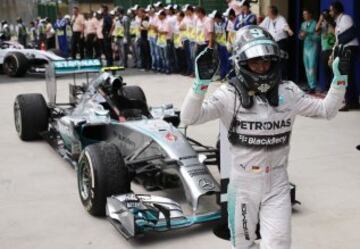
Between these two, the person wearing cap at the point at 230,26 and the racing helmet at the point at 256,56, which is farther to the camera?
the person wearing cap at the point at 230,26

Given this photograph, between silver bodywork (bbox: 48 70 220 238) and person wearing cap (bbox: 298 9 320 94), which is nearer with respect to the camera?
silver bodywork (bbox: 48 70 220 238)

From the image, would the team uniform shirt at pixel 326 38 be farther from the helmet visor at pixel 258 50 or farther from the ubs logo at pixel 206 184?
the helmet visor at pixel 258 50

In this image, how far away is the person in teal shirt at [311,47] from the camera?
1169 cm

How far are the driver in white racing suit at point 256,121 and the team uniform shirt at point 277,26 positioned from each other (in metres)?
8.57

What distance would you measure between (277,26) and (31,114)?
589 centimetres

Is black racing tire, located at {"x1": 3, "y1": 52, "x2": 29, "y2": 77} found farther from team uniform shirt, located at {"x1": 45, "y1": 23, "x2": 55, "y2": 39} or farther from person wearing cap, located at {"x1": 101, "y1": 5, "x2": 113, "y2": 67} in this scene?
team uniform shirt, located at {"x1": 45, "y1": 23, "x2": 55, "y2": 39}

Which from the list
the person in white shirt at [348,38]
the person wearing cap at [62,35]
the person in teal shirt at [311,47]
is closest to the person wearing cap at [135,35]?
the person wearing cap at [62,35]

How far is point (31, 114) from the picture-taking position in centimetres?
813

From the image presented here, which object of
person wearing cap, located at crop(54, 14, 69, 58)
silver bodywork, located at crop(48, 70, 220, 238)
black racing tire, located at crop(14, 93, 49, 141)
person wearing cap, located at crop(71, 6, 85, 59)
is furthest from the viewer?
person wearing cap, located at crop(54, 14, 69, 58)

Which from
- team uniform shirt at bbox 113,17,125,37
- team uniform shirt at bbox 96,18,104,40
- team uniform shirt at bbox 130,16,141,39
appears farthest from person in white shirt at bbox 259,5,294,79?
team uniform shirt at bbox 96,18,104,40

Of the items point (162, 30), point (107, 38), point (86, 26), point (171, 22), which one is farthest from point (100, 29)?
point (171, 22)

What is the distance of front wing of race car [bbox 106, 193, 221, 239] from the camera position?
463 cm

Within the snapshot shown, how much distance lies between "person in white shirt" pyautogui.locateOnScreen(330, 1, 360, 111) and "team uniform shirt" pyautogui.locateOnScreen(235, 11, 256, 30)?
2.59 m

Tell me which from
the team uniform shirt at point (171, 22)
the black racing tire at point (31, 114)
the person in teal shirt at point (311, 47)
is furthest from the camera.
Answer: the team uniform shirt at point (171, 22)
